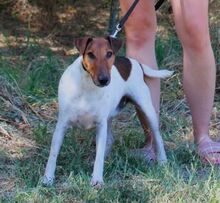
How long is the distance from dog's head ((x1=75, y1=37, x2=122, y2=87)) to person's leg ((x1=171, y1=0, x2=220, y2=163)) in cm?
52

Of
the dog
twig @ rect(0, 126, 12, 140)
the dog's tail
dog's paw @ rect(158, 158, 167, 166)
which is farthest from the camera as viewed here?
twig @ rect(0, 126, 12, 140)

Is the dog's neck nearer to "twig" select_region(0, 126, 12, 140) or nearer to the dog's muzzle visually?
the dog's muzzle

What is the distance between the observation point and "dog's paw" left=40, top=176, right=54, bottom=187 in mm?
3652

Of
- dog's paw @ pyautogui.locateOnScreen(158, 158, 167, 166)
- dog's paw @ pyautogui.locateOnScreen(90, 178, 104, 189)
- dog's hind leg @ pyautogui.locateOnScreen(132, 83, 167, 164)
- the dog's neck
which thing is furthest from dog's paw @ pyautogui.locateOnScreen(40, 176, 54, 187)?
dog's hind leg @ pyautogui.locateOnScreen(132, 83, 167, 164)

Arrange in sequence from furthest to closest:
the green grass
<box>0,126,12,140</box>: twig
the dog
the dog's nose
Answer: <box>0,126,12,140</box>: twig, the dog, the dog's nose, the green grass

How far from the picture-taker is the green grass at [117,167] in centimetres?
342

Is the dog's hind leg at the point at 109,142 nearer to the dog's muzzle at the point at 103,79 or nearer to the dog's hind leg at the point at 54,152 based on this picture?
the dog's hind leg at the point at 54,152

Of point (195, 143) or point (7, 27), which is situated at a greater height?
point (7, 27)

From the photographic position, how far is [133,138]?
4582mm

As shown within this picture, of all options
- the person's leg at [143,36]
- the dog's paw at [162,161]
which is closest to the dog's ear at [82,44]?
the person's leg at [143,36]

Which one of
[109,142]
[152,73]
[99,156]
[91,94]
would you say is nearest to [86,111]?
[91,94]

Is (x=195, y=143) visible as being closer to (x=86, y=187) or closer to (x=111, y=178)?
(x=111, y=178)

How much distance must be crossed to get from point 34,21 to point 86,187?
587cm

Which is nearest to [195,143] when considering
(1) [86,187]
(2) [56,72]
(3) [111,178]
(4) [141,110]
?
(4) [141,110]
